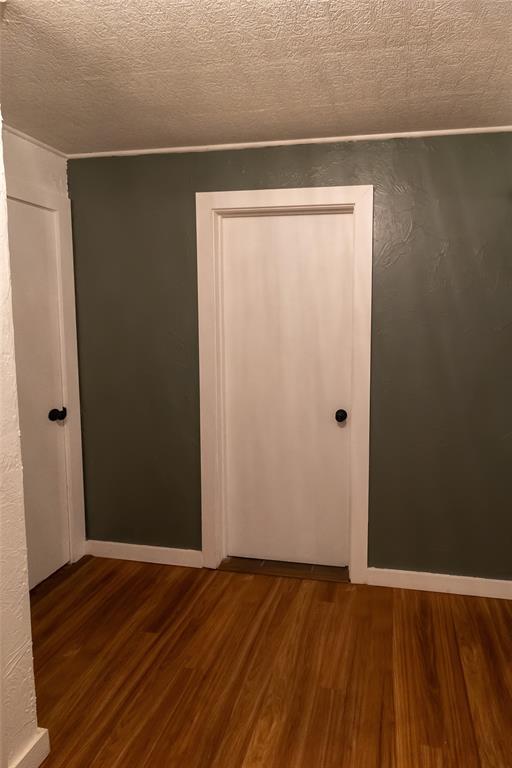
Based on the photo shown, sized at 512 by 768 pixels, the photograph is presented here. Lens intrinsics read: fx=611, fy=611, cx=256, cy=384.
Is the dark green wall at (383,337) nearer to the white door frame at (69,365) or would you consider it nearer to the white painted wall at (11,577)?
the white door frame at (69,365)

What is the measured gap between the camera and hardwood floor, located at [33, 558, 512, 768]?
2.07m

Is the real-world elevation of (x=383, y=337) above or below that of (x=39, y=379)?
above

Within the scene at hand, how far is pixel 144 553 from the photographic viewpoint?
3525mm

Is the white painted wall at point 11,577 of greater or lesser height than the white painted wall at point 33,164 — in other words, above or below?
below

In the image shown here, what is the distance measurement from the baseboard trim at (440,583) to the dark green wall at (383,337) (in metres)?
0.04

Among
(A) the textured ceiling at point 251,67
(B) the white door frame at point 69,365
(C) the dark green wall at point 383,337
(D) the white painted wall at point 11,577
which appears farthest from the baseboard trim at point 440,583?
(A) the textured ceiling at point 251,67

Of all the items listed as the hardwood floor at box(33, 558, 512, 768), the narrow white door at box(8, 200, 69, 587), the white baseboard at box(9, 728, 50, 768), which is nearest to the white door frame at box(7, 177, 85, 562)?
the narrow white door at box(8, 200, 69, 587)

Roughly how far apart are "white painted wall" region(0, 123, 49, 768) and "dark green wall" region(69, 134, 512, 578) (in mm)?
1524

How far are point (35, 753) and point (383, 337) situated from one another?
2.26 m

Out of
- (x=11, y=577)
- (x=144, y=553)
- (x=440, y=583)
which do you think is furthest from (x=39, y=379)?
(x=440, y=583)

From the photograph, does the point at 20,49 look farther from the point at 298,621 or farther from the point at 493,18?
the point at 298,621

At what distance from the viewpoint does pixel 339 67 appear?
2.15 metres

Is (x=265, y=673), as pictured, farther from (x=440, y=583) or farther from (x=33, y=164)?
(x=33, y=164)

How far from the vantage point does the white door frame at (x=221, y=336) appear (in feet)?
9.99
